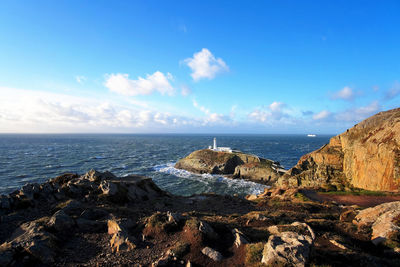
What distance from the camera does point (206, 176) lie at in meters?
53.7

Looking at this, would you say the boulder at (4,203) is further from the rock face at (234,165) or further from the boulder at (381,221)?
the rock face at (234,165)

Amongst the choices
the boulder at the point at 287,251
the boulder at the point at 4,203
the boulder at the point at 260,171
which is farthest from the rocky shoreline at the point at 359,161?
the boulder at the point at 4,203

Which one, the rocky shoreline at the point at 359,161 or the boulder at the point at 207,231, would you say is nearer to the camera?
the boulder at the point at 207,231

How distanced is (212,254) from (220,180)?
44006 millimetres

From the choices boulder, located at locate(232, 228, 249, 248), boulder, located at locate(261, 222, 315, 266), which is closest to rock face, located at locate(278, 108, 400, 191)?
boulder, located at locate(261, 222, 315, 266)

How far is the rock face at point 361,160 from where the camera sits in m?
23.2

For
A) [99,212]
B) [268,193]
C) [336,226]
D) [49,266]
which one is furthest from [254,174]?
[49,266]

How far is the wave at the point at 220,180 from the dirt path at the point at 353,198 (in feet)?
52.5

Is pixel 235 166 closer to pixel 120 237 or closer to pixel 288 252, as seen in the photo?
pixel 120 237

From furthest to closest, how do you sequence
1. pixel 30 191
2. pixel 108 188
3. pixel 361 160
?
pixel 361 160
pixel 108 188
pixel 30 191

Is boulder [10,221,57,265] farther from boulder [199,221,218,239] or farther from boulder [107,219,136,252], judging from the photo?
boulder [199,221,218,239]

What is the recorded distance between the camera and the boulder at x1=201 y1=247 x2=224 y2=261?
7570 millimetres

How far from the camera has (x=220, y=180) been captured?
50625mm

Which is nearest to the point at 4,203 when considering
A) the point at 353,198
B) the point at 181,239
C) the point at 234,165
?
the point at 181,239
